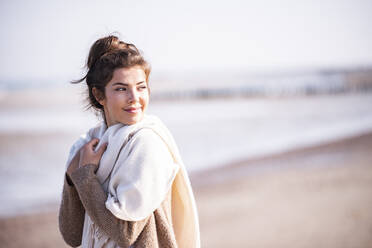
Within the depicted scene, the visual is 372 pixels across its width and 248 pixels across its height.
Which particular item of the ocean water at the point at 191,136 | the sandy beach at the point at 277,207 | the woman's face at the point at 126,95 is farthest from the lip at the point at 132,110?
the ocean water at the point at 191,136

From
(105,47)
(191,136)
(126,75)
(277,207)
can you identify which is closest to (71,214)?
(126,75)

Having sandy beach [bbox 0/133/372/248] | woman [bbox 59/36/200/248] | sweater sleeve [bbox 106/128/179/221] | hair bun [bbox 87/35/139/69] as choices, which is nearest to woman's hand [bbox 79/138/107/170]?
woman [bbox 59/36/200/248]

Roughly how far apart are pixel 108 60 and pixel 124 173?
1.92 feet

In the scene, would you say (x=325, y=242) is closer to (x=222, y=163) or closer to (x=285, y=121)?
(x=222, y=163)

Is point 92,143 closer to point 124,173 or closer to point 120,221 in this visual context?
point 124,173

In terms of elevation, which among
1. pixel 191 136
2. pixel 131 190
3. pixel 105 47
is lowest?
pixel 191 136

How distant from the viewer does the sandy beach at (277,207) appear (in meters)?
4.60

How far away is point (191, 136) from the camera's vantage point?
9914 mm

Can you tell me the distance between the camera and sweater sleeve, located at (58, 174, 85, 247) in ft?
6.33

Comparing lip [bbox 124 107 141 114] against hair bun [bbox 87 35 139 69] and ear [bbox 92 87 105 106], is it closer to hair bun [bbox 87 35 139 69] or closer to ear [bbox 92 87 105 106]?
ear [bbox 92 87 105 106]

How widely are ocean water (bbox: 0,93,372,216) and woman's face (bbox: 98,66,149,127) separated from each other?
4472mm

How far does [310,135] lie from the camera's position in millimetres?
9922

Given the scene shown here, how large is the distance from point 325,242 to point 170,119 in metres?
8.82

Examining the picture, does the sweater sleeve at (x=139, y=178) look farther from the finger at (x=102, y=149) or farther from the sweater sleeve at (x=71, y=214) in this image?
the sweater sleeve at (x=71, y=214)
